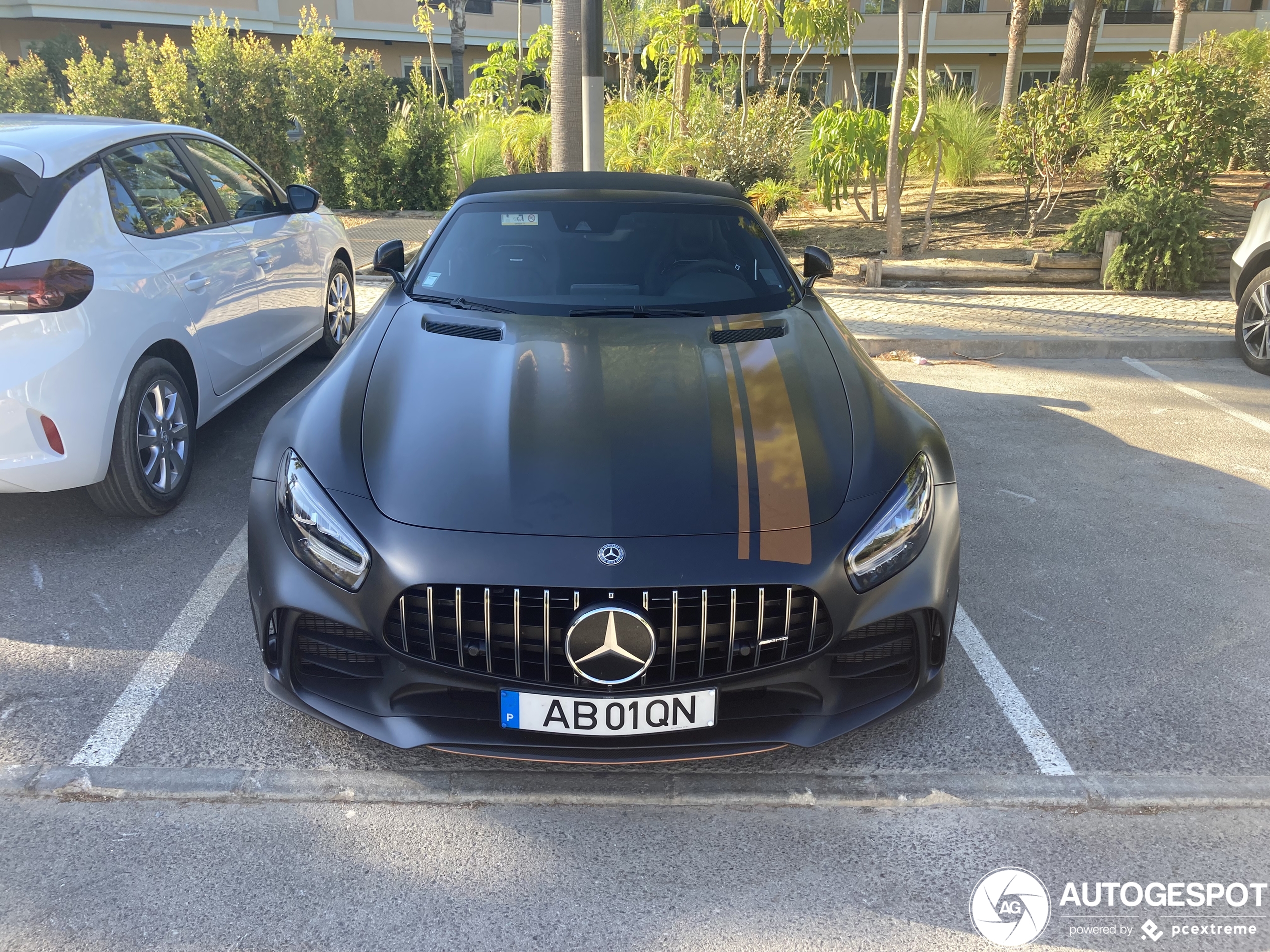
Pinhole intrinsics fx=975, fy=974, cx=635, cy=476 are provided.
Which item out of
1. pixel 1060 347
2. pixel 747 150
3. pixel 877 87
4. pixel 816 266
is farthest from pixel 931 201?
pixel 877 87

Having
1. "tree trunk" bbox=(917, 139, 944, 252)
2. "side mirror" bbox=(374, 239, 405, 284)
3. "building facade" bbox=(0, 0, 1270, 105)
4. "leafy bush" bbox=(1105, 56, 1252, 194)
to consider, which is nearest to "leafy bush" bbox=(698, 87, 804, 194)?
"tree trunk" bbox=(917, 139, 944, 252)

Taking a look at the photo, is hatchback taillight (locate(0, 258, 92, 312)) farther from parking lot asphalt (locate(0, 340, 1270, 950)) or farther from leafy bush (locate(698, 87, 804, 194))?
leafy bush (locate(698, 87, 804, 194))

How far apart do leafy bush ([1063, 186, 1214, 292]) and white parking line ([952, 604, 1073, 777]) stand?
7026mm

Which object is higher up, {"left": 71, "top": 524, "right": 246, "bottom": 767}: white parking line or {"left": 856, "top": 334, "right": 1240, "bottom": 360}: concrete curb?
{"left": 856, "top": 334, "right": 1240, "bottom": 360}: concrete curb

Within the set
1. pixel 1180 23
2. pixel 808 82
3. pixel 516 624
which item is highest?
pixel 1180 23

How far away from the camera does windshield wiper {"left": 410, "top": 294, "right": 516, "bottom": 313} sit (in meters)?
3.64

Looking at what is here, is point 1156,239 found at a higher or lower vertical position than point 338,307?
higher

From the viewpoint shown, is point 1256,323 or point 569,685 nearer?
point 569,685

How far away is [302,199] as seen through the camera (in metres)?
5.70

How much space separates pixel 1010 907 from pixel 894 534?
93 centimetres

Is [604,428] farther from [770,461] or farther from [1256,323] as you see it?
[1256,323]

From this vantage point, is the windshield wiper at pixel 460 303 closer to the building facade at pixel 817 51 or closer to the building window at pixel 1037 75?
the building facade at pixel 817 51

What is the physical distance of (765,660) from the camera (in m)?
2.45

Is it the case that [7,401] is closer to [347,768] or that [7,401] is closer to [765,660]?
[347,768]
